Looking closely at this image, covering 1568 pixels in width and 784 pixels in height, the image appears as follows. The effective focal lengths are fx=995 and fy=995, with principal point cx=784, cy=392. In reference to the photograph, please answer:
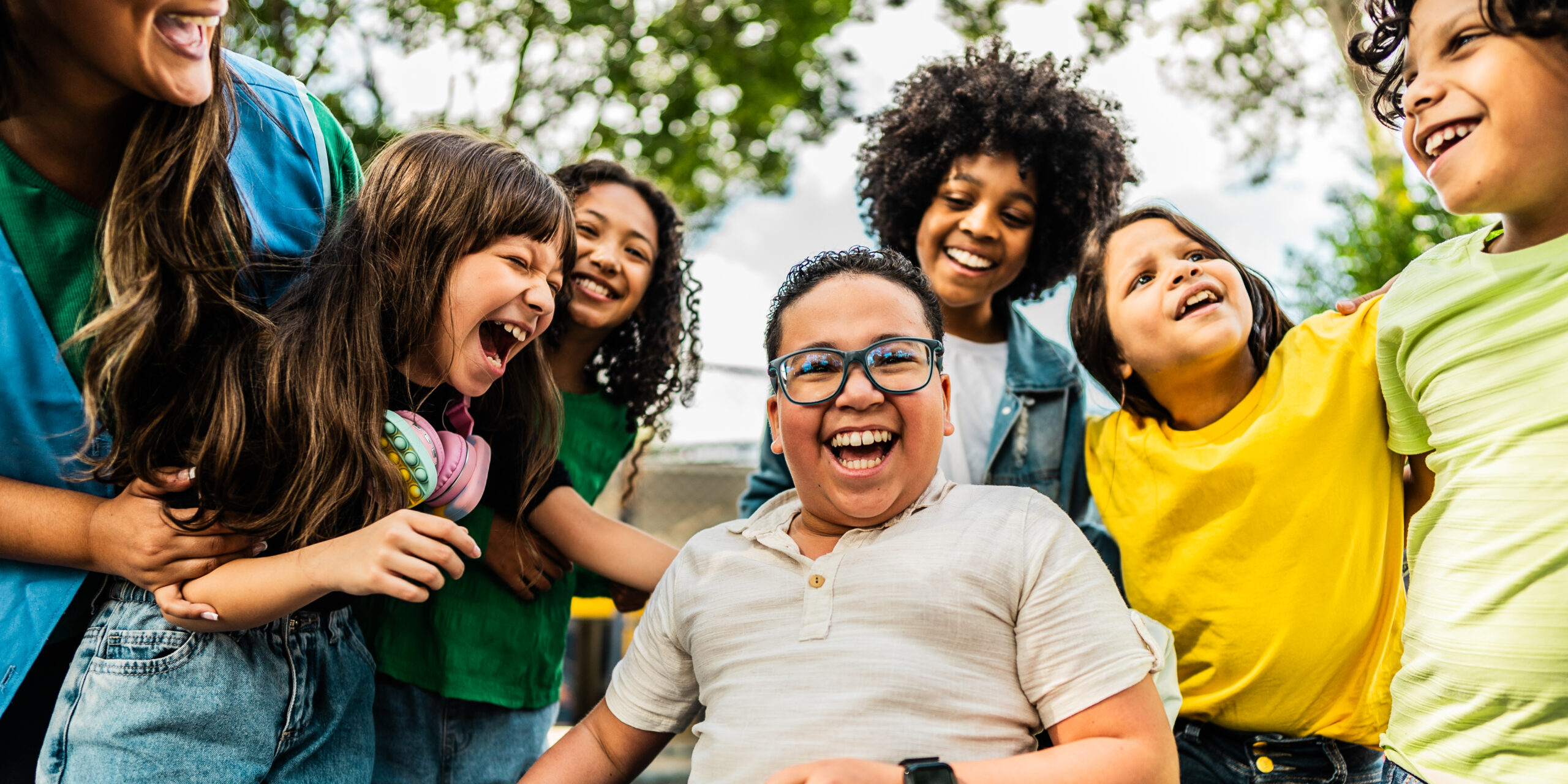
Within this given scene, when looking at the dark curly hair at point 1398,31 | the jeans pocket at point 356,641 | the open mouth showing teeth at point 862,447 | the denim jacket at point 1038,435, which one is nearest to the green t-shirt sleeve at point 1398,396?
the dark curly hair at point 1398,31

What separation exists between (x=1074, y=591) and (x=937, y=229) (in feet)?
5.11

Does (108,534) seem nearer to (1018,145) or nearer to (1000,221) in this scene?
(1000,221)

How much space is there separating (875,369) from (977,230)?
1183mm

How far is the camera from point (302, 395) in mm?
1954

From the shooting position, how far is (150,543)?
1844 millimetres

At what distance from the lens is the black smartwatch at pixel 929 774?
166 centimetres

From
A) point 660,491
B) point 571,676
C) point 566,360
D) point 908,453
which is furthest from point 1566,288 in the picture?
point 660,491

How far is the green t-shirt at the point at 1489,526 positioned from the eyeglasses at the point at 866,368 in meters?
0.95

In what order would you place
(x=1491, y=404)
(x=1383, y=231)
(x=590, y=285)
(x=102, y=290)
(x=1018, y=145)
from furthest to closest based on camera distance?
(x=1383, y=231) → (x=1018, y=145) → (x=590, y=285) → (x=102, y=290) → (x=1491, y=404)

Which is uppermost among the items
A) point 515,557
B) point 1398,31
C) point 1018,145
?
point 1398,31

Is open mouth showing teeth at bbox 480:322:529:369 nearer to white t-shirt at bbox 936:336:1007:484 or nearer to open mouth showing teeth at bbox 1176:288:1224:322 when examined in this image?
white t-shirt at bbox 936:336:1007:484

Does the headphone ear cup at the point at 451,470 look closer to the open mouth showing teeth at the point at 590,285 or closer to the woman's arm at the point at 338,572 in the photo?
the woman's arm at the point at 338,572

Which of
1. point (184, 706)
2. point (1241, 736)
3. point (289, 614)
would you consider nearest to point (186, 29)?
point (289, 614)

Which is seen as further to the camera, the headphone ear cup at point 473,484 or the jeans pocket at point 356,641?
the jeans pocket at point 356,641
